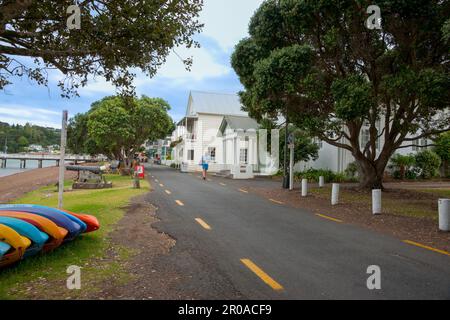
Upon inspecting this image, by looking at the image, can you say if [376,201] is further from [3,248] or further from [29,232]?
[3,248]

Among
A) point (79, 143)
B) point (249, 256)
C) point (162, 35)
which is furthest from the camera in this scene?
point (79, 143)

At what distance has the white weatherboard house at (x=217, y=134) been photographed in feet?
117

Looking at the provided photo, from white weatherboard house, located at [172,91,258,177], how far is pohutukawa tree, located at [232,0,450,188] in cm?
1791

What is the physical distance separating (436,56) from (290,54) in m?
6.12

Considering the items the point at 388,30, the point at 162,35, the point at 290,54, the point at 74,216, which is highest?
the point at 388,30

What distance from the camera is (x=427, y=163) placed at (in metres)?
29.8

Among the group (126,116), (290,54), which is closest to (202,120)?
(126,116)

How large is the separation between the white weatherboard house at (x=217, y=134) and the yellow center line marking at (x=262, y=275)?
29064 mm

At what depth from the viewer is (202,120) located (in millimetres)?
44438

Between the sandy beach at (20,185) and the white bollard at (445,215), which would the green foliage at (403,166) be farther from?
the sandy beach at (20,185)

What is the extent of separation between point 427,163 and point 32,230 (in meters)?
31.3

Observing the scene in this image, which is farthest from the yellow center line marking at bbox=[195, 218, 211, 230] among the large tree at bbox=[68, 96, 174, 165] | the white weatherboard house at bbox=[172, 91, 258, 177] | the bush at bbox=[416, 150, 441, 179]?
the bush at bbox=[416, 150, 441, 179]

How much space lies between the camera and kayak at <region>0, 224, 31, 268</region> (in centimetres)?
491
